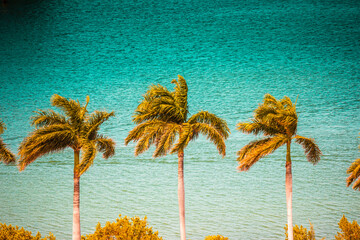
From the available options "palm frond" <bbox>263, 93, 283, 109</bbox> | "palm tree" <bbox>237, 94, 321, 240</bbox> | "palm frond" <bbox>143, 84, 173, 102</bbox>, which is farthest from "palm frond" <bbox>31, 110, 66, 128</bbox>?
"palm frond" <bbox>263, 93, 283, 109</bbox>

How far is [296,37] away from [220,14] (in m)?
20.1

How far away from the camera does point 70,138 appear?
21391 mm

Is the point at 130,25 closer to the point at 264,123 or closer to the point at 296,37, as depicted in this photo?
the point at 296,37

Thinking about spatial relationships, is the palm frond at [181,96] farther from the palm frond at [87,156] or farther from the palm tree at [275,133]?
the palm frond at [87,156]

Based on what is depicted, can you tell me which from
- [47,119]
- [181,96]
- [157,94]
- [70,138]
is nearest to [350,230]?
[181,96]

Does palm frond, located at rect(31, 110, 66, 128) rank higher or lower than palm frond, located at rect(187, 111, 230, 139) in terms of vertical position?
lower

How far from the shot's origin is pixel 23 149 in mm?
20609

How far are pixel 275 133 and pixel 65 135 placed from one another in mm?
10860

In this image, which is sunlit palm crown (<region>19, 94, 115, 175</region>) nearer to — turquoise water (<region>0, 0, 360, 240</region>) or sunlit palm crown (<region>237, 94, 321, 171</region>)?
sunlit palm crown (<region>237, 94, 321, 171</region>)

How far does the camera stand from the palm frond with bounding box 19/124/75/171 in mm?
20656

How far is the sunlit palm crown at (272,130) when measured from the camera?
71.4ft

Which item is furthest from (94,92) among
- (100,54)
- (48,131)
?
(48,131)

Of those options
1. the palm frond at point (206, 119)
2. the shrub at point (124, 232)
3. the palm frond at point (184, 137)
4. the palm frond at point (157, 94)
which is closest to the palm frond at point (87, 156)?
the palm frond at point (184, 137)

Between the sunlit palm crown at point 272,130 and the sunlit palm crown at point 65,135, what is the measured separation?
23.4ft
